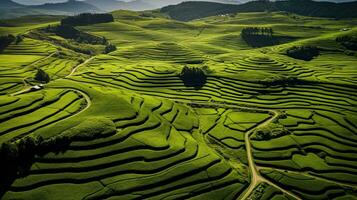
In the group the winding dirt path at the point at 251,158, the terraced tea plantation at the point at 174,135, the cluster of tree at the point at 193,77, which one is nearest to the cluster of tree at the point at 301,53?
the terraced tea plantation at the point at 174,135

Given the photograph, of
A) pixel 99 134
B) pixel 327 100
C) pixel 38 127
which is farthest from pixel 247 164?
pixel 327 100

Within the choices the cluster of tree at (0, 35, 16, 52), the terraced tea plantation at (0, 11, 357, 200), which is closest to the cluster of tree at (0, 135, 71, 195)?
the terraced tea plantation at (0, 11, 357, 200)

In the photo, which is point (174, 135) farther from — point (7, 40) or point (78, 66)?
point (7, 40)

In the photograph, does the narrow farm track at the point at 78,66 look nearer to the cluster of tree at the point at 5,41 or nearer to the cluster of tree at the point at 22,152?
the cluster of tree at the point at 5,41

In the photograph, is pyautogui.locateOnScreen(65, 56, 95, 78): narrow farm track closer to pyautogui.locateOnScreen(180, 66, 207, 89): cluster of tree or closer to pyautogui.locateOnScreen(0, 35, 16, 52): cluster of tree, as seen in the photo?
pyautogui.locateOnScreen(0, 35, 16, 52): cluster of tree

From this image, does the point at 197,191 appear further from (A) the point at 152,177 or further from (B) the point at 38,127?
(B) the point at 38,127
